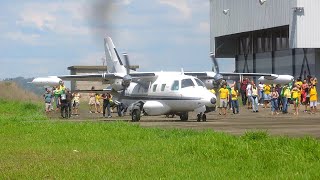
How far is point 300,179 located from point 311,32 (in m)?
46.6

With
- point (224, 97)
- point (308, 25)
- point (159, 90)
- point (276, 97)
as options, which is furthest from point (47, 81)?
point (308, 25)

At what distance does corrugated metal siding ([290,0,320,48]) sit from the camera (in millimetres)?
56031

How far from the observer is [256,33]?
68.3 meters

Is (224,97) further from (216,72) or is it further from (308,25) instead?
(308,25)

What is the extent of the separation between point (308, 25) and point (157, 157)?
43.3m

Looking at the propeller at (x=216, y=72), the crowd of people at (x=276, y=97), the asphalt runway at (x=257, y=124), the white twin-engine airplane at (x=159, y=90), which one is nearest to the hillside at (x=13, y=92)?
the crowd of people at (x=276, y=97)

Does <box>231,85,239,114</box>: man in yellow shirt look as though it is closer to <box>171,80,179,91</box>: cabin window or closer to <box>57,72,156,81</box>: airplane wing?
<box>57,72,156,81</box>: airplane wing

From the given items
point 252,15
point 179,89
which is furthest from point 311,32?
point 179,89

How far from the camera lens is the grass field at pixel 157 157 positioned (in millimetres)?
Answer: 12273

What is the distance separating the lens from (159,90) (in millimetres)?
36250

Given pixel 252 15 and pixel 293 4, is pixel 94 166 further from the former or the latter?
pixel 252 15

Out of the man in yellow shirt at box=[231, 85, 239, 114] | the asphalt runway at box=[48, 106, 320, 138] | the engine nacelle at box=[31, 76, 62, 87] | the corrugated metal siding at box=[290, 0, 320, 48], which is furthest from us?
the corrugated metal siding at box=[290, 0, 320, 48]

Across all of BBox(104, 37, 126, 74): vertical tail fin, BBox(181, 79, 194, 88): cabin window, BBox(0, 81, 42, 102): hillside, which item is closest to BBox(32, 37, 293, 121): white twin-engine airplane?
BBox(181, 79, 194, 88): cabin window

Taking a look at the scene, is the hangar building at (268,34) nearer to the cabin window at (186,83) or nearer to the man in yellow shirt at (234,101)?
the man in yellow shirt at (234,101)
